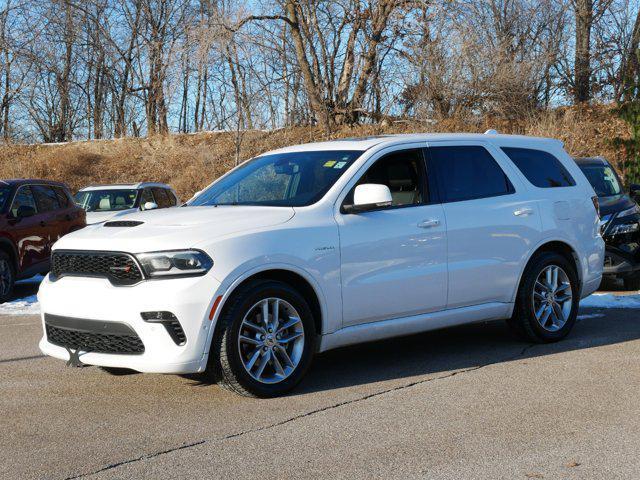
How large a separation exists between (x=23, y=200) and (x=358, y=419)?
9.44 m

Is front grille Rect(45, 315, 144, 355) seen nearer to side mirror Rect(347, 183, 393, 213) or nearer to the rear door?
side mirror Rect(347, 183, 393, 213)

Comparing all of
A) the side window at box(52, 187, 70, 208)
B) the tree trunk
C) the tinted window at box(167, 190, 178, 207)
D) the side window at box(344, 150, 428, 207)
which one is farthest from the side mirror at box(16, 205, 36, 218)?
the tree trunk

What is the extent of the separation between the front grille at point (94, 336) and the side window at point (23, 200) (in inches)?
291

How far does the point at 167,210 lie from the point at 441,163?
90.5 inches

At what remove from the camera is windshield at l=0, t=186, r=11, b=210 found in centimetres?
1306

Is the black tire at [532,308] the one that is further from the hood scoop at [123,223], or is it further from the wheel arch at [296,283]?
the hood scoop at [123,223]

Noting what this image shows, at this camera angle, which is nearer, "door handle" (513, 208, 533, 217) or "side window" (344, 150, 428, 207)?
"side window" (344, 150, 428, 207)

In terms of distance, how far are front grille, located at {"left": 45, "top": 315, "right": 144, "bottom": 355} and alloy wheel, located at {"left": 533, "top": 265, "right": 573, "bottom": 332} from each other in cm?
373

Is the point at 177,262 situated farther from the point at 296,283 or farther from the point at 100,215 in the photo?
the point at 100,215

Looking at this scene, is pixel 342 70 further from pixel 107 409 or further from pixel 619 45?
pixel 107 409

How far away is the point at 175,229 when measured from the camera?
236 inches

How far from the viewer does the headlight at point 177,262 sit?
5.76m

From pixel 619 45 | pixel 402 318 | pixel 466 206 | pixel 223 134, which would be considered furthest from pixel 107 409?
pixel 619 45

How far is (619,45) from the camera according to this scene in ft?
115
